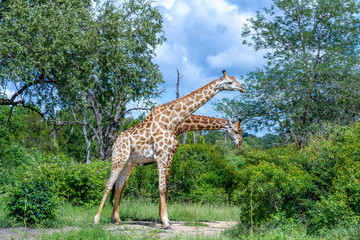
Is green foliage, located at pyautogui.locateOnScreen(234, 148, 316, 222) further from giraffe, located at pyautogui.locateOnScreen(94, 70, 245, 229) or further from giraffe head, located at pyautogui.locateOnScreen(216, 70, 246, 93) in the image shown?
giraffe head, located at pyautogui.locateOnScreen(216, 70, 246, 93)

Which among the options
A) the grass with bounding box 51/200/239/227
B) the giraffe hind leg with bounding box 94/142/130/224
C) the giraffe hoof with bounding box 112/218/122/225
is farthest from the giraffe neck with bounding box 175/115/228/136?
the giraffe hoof with bounding box 112/218/122/225

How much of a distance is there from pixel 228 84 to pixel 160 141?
7.29 feet

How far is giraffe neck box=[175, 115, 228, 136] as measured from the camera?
398 inches

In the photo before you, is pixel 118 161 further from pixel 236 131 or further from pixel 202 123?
pixel 236 131

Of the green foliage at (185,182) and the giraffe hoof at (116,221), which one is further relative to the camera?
the green foliage at (185,182)

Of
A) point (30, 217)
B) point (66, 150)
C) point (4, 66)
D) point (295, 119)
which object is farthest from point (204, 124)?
point (66, 150)

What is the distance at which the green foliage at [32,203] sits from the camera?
8.45 meters

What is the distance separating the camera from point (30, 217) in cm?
842

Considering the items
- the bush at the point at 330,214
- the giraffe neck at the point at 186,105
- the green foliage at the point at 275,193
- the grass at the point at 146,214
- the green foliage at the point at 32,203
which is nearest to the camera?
the bush at the point at 330,214

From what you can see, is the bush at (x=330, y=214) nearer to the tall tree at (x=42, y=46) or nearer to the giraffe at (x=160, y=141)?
the giraffe at (x=160, y=141)

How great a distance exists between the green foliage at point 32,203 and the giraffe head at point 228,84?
15.5ft

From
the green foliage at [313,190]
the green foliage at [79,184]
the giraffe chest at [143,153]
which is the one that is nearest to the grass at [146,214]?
the green foliage at [79,184]

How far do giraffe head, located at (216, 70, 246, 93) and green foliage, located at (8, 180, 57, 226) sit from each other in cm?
472

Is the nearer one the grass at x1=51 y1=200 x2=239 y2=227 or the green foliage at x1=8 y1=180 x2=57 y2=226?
the green foliage at x1=8 y1=180 x2=57 y2=226
